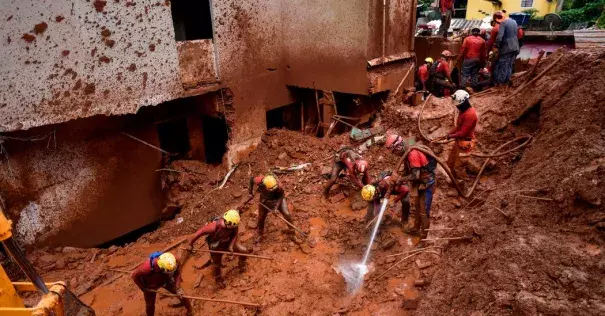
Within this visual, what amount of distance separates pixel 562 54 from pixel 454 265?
6136 millimetres

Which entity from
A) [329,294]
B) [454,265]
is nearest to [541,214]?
[454,265]

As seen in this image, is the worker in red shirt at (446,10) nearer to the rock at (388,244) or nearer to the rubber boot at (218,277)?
the rock at (388,244)

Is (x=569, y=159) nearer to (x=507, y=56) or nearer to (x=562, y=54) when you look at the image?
(x=562, y=54)

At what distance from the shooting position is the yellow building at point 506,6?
20953 millimetres

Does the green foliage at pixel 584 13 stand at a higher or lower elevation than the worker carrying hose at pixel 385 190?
higher

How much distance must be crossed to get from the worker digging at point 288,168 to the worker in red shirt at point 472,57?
0.06 metres

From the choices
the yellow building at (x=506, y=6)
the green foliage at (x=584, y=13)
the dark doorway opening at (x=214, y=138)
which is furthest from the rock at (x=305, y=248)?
the yellow building at (x=506, y=6)

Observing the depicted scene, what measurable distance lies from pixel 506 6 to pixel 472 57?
1560 centimetres

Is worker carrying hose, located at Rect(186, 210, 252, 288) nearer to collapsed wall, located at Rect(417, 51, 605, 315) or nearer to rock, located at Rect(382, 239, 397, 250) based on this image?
rock, located at Rect(382, 239, 397, 250)

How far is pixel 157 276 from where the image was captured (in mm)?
5523

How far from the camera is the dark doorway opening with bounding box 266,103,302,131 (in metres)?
11.7

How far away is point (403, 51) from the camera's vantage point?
32.2 feet

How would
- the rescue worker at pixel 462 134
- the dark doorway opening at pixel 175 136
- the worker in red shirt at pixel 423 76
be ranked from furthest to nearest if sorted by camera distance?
1. the worker in red shirt at pixel 423 76
2. the dark doorway opening at pixel 175 136
3. the rescue worker at pixel 462 134

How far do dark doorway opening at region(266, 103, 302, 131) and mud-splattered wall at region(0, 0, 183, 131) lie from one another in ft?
12.8
